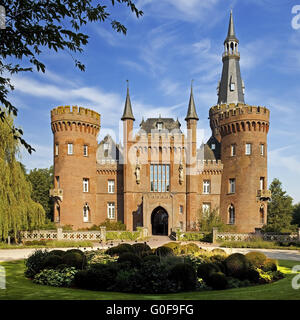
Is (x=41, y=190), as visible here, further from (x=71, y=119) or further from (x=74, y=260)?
(x=74, y=260)

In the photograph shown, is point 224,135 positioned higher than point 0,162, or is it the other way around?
point 224,135

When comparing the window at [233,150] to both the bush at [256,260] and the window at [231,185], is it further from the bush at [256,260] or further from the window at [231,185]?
the bush at [256,260]

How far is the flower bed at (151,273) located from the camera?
1173 cm

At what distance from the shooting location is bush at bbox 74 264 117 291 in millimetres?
11859

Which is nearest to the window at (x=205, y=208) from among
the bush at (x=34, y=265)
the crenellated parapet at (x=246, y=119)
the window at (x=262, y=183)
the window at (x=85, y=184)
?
the window at (x=262, y=183)

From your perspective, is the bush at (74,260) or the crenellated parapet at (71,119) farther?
the crenellated parapet at (71,119)

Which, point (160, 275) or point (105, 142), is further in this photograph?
point (105, 142)

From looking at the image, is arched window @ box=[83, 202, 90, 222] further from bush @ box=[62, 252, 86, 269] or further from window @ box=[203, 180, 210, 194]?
bush @ box=[62, 252, 86, 269]

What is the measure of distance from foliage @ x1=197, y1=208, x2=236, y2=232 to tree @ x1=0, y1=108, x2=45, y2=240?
60.3ft

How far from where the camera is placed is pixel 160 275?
1188 centimetres

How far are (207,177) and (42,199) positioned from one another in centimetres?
2199
